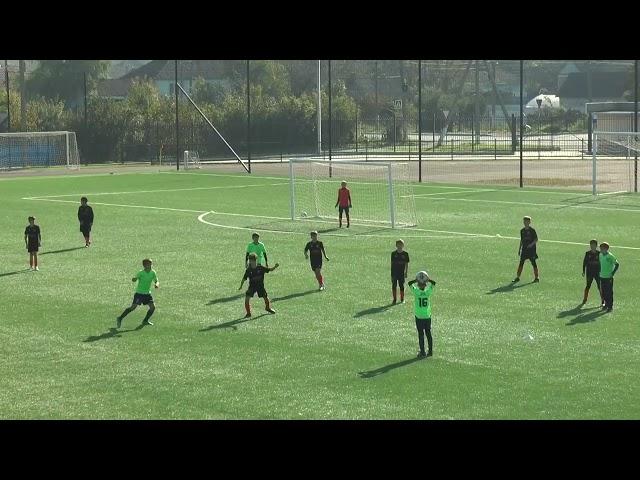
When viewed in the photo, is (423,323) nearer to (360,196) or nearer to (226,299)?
(226,299)

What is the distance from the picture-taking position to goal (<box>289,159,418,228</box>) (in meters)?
42.0

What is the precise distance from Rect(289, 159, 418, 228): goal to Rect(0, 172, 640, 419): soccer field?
2.10 meters

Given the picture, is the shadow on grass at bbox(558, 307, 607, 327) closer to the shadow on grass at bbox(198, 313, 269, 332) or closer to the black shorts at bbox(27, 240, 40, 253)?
the shadow on grass at bbox(198, 313, 269, 332)

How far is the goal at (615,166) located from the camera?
50344 mm

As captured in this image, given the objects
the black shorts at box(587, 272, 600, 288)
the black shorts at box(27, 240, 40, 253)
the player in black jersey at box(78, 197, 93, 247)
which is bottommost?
the black shorts at box(587, 272, 600, 288)

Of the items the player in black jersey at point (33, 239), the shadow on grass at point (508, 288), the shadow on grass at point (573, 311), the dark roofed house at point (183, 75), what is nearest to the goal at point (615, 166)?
the shadow on grass at point (508, 288)

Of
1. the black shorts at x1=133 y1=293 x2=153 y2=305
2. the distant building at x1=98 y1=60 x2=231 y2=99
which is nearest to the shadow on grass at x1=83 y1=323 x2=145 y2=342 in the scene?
the black shorts at x1=133 y1=293 x2=153 y2=305

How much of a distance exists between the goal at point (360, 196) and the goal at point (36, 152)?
23462mm

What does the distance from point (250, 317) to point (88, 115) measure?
68.9 m

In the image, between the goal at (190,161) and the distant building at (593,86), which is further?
the distant building at (593,86)

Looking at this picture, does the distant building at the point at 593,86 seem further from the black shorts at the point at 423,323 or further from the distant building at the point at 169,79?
the black shorts at the point at 423,323
